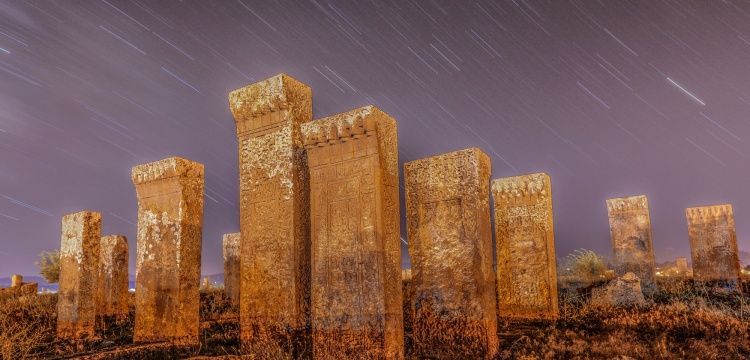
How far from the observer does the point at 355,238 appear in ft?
18.7

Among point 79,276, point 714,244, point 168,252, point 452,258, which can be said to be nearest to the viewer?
point 452,258

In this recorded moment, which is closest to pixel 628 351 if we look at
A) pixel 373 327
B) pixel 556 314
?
pixel 373 327

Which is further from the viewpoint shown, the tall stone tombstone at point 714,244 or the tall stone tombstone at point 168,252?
the tall stone tombstone at point 714,244

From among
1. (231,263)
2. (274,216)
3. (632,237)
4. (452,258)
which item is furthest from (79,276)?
(632,237)

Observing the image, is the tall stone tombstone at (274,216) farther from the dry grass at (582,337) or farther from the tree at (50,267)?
the tree at (50,267)

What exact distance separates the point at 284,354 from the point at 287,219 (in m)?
1.61

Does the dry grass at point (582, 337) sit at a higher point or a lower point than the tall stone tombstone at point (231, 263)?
lower

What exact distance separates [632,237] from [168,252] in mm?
14252

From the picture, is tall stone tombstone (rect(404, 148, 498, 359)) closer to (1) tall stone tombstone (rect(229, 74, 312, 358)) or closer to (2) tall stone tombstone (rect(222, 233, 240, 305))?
(1) tall stone tombstone (rect(229, 74, 312, 358))

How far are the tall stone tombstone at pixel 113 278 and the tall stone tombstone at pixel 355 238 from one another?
7758 mm

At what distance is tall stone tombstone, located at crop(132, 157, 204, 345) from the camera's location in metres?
7.41

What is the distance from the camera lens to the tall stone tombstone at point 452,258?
6.35m

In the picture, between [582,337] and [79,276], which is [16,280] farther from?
[582,337]

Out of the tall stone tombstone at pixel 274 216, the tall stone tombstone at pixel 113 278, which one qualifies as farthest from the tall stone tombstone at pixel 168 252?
the tall stone tombstone at pixel 113 278
